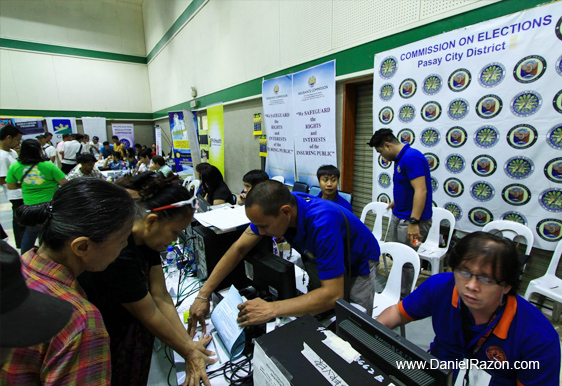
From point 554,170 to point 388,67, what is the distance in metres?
1.62

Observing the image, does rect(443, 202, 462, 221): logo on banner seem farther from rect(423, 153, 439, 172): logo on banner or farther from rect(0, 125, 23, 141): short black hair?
rect(0, 125, 23, 141): short black hair

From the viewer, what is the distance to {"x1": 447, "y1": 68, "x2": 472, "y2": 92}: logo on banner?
86.0 inches

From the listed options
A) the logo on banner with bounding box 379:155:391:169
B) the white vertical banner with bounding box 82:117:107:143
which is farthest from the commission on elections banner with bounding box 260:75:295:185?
the white vertical banner with bounding box 82:117:107:143

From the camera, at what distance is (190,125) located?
20.5 feet

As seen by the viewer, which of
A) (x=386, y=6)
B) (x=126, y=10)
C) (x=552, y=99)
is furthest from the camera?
(x=126, y=10)

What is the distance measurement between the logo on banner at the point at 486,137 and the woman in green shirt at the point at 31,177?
4.10 metres

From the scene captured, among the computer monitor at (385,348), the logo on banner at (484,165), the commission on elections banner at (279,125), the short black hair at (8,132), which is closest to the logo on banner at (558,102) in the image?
the logo on banner at (484,165)

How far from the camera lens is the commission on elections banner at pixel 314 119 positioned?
131 inches

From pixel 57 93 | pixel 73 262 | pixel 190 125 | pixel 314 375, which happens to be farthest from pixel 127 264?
pixel 57 93

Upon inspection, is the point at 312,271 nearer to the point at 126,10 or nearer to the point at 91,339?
the point at 91,339

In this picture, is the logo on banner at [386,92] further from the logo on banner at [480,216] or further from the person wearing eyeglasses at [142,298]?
the person wearing eyeglasses at [142,298]

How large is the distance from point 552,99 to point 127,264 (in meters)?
2.74

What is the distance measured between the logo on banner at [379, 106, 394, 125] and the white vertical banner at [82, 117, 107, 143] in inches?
426

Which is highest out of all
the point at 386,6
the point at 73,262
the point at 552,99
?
the point at 386,6
